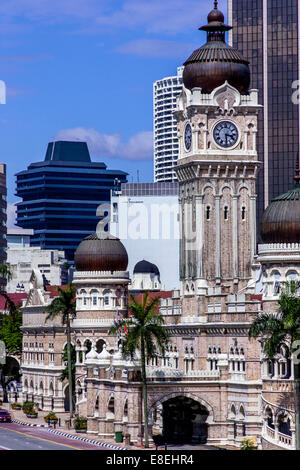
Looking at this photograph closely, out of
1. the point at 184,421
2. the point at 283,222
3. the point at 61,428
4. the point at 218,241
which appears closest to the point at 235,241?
the point at 218,241

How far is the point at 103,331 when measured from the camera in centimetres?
15612

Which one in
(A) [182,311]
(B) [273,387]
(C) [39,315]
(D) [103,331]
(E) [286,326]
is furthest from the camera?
(C) [39,315]

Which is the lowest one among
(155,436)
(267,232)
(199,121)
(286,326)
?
(155,436)

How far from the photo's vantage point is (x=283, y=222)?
118625 millimetres

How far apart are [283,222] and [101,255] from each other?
Result: 1564 inches

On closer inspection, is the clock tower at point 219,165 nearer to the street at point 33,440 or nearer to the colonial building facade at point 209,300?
the colonial building facade at point 209,300

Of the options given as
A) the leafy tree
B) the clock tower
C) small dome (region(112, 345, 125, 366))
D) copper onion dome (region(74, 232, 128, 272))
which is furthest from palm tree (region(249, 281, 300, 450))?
the leafy tree

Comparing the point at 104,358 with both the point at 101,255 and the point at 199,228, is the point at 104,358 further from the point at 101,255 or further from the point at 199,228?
the point at 101,255

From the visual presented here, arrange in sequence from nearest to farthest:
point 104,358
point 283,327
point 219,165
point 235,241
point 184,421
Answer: point 283,327
point 184,421
point 104,358
point 219,165
point 235,241

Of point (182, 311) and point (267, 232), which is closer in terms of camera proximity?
point (267, 232)

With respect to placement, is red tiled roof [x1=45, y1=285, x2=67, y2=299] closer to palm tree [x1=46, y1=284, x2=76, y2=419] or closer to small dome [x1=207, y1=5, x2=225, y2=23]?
palm tree [x1=46, y1=284, x2=76, y2=419]

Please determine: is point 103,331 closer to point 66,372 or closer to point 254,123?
point 66,372

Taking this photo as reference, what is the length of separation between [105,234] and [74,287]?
6258mm

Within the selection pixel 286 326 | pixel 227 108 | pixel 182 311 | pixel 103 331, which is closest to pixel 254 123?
pixel 227 108
